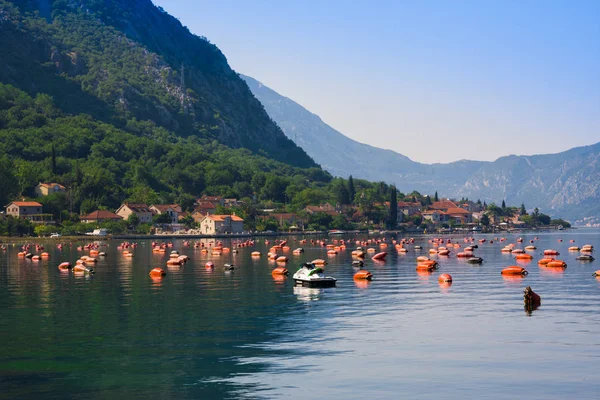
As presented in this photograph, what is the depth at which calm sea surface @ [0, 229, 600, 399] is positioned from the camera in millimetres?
44469

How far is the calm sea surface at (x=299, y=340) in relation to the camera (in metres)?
44.5

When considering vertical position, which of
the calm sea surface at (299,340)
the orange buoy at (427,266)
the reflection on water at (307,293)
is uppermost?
the orange buoy at (427,266)

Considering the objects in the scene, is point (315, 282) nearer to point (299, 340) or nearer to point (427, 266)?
point (427, 266)

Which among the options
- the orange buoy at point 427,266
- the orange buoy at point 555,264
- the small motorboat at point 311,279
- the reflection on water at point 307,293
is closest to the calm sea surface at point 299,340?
the reflection on water at point 307,293

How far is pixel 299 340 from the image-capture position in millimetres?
58031

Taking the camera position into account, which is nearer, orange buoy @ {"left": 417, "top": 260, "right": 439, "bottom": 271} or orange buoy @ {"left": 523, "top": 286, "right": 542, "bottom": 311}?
orange buoy @ {"left": 523, "top": 286, "right": 542, "bottom": 311}

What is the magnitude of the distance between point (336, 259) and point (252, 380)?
10670 cm

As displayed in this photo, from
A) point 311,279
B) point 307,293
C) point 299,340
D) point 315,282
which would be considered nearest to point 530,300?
point 307,293

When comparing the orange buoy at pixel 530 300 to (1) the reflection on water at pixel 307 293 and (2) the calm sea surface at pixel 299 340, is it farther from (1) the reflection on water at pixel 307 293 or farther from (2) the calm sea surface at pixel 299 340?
(1) the reflection on water at pixel 307 293

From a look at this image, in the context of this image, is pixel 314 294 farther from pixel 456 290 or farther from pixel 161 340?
pixel 161 340

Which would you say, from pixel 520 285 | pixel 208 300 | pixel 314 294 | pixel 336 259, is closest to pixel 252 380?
pixel 208 300

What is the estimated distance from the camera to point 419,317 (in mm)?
68812

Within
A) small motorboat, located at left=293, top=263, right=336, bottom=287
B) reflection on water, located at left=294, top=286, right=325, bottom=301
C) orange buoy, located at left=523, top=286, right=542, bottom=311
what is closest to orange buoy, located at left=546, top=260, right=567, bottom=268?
small motorboat, located at left=293, top=263, right=336, bottom=287

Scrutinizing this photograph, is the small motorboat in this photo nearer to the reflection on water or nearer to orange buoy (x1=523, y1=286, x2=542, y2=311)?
the reflection on water
